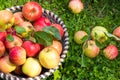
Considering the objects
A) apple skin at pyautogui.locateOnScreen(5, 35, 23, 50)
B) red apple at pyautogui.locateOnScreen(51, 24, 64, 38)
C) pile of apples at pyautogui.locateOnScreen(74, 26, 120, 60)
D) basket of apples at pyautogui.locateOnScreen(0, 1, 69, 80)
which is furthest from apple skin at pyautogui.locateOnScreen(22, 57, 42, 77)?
pile of apples at pyautogui.locateOnScreen(74, 26, 120, 60)

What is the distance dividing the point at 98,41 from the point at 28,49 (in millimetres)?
736

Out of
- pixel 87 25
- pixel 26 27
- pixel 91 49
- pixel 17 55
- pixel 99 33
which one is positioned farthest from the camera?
pixel 87 25

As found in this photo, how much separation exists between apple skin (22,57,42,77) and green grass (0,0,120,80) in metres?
0.32

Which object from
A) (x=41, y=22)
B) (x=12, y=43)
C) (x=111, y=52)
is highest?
(x=41, y=22)

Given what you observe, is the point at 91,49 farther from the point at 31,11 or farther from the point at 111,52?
the point at 31,11

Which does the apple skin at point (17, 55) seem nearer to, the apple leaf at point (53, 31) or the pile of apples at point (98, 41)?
the apple leaf at point (53, 31)

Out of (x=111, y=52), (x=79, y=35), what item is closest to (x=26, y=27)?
(x=79, y=35)

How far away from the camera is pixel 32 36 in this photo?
2748mm

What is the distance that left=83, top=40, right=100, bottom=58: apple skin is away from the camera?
121 inches

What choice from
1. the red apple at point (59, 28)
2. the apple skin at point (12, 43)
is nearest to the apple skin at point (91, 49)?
the red apple at point (59, 28)

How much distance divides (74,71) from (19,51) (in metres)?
0.64

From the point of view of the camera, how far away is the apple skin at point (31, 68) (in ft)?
8.79

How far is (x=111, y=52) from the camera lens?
312 centimetres

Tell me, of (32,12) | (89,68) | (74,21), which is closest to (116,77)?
(89,68)
